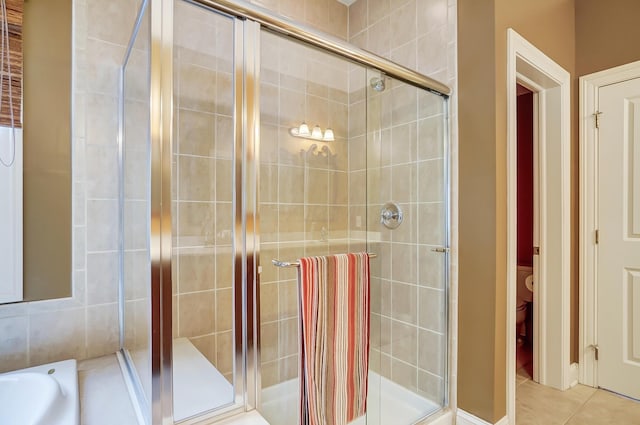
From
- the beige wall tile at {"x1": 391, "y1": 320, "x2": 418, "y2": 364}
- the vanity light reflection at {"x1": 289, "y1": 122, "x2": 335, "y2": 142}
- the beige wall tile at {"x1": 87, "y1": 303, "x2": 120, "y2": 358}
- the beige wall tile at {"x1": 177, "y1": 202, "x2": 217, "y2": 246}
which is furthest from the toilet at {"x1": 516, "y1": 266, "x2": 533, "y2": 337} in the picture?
the beige wall tile at {"x1": 87, "y1": 303, "x2": 120, "y2": 358}

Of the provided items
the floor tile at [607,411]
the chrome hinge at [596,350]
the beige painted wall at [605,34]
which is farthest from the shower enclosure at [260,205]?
the beige painted wall at [605,34]

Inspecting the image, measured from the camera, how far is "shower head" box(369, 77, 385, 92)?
1.66 meters

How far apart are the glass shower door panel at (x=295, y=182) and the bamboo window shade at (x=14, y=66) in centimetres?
107

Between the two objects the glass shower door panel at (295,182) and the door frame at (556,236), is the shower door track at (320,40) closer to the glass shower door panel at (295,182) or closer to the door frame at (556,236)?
the glass shower door panel at (295,182)

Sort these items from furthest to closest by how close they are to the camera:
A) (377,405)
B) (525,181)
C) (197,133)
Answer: (525,181) < (377,405) < (197,133)

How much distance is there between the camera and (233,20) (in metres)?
1.14

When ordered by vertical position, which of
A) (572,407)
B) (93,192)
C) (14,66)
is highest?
(14,66)

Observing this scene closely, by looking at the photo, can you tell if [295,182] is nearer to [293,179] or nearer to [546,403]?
[293,179]

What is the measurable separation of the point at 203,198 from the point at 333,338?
2.60 ft

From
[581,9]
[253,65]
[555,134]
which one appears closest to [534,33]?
[555,134]

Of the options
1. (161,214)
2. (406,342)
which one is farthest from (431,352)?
(161,214)

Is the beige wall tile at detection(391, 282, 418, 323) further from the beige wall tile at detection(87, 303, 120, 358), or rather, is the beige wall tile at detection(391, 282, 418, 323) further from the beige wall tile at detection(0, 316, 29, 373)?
the beige wall tile at detection(0, 316, 29, 373)

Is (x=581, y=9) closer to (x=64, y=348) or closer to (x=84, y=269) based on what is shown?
(x=84, y=269)

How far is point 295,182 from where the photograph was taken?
1476 mm
